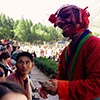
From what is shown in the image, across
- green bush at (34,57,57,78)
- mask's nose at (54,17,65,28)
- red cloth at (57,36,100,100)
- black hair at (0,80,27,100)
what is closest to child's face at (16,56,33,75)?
mask's nose at (54,17,65,28)

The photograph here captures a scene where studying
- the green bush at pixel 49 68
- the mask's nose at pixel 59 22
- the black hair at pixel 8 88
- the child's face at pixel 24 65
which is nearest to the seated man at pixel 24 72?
the child's face at pixel 24 65

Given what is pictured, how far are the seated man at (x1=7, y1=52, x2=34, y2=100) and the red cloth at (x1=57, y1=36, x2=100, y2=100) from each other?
190 cm

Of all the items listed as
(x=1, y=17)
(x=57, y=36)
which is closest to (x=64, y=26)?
(x=1, y=17)

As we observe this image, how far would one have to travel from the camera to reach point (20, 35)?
252 ft

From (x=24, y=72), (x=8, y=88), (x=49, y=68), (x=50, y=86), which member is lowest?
(x=49, y=68)

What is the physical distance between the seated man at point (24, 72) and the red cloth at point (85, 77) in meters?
1.90

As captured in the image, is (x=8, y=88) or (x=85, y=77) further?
(x=85, y=77)

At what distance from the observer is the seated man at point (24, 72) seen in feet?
15.9

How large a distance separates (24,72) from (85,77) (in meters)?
2.31

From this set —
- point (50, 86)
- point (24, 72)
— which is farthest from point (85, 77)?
point (24, 72)

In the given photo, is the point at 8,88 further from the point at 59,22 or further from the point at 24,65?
the point at 24,65

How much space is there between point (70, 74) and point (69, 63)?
0.28 ft

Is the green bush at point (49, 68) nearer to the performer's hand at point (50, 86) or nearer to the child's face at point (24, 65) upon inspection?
the child's face at point (24, 65)

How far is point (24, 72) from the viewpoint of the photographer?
5.11 meters
